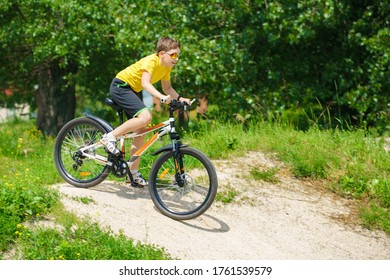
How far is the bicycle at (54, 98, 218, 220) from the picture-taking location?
254 inches

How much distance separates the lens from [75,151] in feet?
23.8

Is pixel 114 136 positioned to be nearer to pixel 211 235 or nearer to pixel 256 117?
pixel 211 235

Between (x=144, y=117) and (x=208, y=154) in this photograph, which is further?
(x=208, y=154)

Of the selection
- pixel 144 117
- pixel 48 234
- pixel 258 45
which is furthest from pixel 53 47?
pixel 48 234

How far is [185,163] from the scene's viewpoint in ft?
22.7

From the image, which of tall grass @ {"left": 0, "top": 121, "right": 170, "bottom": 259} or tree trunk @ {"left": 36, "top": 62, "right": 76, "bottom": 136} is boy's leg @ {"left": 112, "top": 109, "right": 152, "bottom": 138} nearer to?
tall grass @ {"left": 0, "top": 121, "right": 170, "bottom": 259}

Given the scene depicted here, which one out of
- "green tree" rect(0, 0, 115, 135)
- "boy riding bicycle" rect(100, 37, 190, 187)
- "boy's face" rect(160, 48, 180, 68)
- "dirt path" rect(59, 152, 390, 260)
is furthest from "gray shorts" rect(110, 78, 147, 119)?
Result: "green tree" rect(0, 0, 115, 135)

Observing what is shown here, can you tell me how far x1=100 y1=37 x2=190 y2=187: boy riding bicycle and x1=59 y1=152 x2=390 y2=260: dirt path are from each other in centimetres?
61

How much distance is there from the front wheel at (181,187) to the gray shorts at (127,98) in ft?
1.92

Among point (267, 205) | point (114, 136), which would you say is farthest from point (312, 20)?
point (114, 136)

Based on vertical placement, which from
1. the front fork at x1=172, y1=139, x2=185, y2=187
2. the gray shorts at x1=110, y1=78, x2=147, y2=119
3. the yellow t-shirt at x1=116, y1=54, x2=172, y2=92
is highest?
the yellow t-shirt at x1=116, y1=54, x2=172, y2=92

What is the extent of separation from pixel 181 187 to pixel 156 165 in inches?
13.1

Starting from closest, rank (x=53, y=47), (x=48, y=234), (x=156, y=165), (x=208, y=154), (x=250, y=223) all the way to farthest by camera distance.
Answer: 1. (x=48, y=234)
2. (x=156, y=165)
3. (x=250, y=223)
4. (x=208, y=154)
5. (x=53, y=47)

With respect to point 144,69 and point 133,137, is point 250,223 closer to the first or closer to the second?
point 133,137
